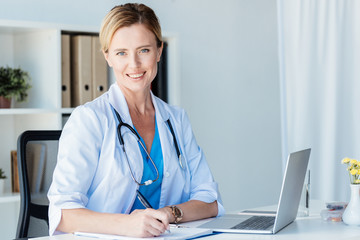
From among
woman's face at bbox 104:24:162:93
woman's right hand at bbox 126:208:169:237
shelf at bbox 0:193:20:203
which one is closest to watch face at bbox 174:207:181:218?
woman's right hand at bbox 126:208:169:237

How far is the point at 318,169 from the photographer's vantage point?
4.21 metres

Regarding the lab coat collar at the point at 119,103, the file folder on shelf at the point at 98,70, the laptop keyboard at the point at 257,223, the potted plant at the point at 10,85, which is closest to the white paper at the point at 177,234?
the laptop keyboard at the point at 257,223

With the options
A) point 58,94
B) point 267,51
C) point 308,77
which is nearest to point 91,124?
point 58,94

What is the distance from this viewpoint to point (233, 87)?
4.99 metres

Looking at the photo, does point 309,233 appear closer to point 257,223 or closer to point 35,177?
point 257,223

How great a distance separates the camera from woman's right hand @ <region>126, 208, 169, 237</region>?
1.82 meters

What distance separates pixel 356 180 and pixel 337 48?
2.06 metres

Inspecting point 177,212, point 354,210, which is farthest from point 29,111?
point 354,210

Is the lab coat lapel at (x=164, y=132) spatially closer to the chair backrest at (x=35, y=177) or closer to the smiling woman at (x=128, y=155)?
the smiling woman at (x=128, y=155)

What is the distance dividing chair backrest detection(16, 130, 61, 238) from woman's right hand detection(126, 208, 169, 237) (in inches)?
32.5

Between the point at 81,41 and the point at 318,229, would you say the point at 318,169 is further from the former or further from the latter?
the point at 318,229

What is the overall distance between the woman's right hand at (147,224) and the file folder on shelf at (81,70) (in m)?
1.76

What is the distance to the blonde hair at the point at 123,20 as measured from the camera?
2275 millimetres

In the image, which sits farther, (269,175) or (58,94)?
(269,175)
